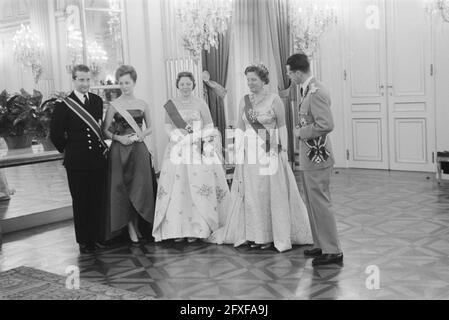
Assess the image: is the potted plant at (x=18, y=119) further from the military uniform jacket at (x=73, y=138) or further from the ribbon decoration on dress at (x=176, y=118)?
the ribbon decoration on dress at (x=176, y=118)

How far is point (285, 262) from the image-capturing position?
157 inches

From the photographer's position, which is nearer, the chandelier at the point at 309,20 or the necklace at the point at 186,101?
the necklace at the point at 186,101

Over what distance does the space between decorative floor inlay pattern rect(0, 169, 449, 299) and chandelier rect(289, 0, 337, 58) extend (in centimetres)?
287

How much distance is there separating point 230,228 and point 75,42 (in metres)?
2.82

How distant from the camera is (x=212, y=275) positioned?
378 cm

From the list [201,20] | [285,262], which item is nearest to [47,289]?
[285,262]

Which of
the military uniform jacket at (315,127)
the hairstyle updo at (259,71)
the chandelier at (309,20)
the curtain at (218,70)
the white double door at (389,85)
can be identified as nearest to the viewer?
the military uniform jacket at (315,127)

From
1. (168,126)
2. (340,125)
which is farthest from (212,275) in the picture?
(340,125)

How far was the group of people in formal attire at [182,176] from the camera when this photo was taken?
172 inches

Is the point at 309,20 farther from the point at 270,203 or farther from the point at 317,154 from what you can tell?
the point at 317,154

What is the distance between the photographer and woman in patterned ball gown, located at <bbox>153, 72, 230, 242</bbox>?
→ 4668mm

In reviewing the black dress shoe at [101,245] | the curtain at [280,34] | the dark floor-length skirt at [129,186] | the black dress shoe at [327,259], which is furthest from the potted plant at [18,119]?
the curtain at [280,34]

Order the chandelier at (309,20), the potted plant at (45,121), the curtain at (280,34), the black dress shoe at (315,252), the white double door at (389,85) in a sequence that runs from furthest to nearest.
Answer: the curtain at (280,34) < the chandelier at (309,20) < the white double door at (389,85) < the potted plant at (45,121) < the black dress shoe at (315,252)

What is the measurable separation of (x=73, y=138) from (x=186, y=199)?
0.98 meters
